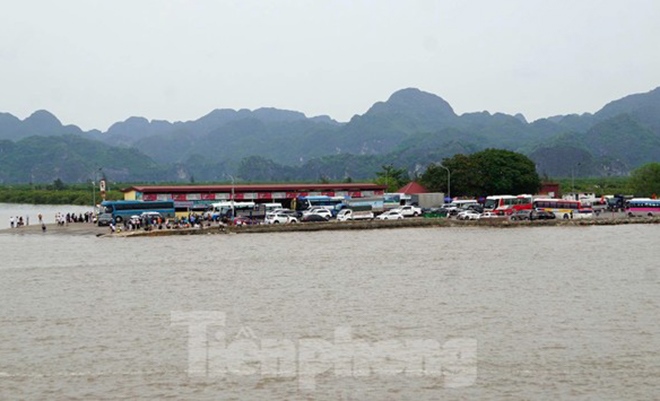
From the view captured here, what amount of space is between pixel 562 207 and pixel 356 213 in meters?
12.2

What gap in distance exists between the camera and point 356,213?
49.1 metres

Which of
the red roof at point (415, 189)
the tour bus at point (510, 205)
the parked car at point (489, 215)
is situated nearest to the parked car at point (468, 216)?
the parked car at point (489, 215)

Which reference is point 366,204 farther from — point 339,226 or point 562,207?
point 562,207

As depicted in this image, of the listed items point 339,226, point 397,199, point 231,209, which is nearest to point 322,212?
point 339,226

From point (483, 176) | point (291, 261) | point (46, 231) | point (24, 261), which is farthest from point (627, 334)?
point (483, 176)

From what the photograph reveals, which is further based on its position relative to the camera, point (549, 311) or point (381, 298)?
point (381, 298)

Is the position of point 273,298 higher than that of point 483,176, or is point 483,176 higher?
point 483,176

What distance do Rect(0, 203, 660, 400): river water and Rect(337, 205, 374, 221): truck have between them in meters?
16.6

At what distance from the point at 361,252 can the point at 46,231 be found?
20220 millimetres

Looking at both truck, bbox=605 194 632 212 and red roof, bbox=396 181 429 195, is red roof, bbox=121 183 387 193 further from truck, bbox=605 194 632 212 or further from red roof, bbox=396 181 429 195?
truck, bbox=605 194 632 212

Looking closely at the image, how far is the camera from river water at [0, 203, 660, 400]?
41.1 ft

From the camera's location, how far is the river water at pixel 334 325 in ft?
41.1

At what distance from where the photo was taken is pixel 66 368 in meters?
13.7

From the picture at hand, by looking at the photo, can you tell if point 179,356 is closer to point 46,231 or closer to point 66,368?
point 66,368
